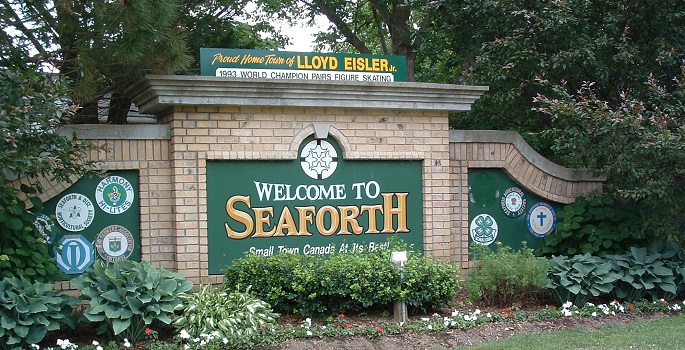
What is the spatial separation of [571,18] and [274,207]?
449cm

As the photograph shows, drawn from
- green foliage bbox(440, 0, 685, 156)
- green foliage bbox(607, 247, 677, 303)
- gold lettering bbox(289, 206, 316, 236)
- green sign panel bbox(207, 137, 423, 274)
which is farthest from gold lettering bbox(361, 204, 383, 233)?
green foliage bbox(607, 247, 677, 303)

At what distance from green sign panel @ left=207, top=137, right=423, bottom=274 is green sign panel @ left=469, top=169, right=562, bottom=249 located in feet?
3.20

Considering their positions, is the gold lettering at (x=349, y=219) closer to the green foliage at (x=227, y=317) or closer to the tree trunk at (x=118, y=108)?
the green foliage at (x=227, y=317)

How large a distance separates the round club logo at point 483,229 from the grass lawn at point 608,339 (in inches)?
97.5

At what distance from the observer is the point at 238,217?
8938 mm

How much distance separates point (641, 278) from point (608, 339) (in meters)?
1.80

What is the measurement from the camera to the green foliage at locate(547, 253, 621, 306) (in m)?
8.77

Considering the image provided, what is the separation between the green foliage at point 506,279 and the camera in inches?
340

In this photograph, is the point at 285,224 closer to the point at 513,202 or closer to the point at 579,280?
the point at 513,202

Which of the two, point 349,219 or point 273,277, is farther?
point 349,219

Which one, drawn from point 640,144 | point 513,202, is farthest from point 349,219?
point 640,144

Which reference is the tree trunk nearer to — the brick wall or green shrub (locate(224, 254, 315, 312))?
the brick wall

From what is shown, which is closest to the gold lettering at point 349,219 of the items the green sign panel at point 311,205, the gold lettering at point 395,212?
the green sign panel at point 311,205

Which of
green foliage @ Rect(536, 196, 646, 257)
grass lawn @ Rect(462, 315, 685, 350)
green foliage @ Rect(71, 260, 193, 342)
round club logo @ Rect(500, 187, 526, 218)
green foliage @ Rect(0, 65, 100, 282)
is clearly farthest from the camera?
round club logo @ Rect(500, 187, 526, 218)
